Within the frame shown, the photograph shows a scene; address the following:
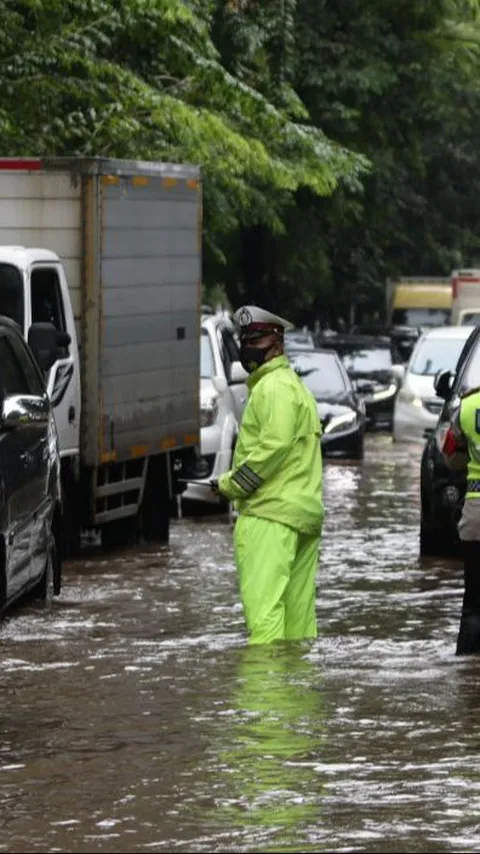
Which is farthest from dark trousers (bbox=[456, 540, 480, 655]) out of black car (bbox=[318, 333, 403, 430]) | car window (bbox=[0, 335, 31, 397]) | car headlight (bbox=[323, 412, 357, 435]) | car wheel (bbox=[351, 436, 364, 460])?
black car (bbox=[318, 333, 403, 430])

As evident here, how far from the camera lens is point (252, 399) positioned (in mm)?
12367

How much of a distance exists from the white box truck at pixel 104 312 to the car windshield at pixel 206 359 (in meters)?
2.71

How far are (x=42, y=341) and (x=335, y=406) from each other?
14.7m

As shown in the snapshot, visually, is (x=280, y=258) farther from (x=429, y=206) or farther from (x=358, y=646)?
(x=358, y=646)

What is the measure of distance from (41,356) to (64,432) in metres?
1.03

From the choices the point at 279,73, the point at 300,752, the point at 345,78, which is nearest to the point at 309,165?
the point at 279,73

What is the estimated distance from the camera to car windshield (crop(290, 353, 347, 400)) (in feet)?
104

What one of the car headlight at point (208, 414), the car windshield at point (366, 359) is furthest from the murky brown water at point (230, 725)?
the car windshield at point (366, 359)

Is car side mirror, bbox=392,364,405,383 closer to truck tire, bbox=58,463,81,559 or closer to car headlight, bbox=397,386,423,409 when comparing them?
car headlight, bbox=397,386,423,409

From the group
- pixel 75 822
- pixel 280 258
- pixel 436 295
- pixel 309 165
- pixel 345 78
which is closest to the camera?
pixel 75 822

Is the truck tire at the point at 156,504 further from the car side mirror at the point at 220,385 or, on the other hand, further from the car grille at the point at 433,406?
the car grille at the point at 433,406

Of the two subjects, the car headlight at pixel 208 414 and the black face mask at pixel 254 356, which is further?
the car headlight at pixel 208 414

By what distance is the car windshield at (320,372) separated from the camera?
104 ft

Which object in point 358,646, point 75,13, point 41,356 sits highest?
point 75,13
